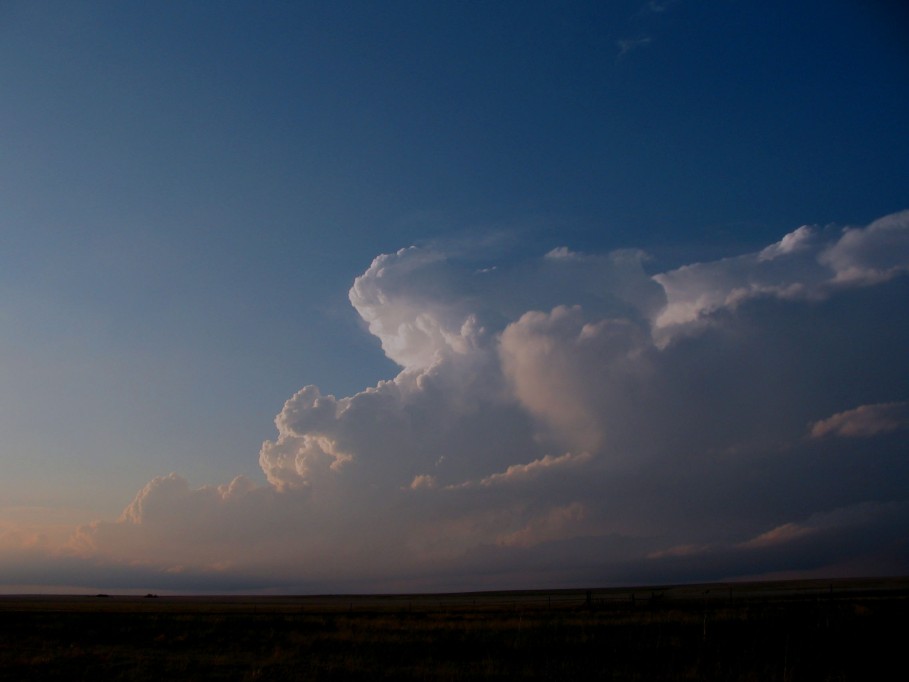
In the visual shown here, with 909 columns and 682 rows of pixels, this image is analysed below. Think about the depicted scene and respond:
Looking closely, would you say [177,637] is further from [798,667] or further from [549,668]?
[798,667]

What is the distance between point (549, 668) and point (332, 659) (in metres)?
9.89

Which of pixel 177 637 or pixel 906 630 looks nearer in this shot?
pixel 906 630

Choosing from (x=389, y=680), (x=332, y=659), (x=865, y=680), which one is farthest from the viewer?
(x=332, y=659)

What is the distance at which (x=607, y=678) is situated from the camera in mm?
22062

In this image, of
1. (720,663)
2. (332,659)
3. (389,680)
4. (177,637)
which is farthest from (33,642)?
(720,663)

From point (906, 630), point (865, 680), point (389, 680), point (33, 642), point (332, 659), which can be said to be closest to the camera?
point (865, 680)

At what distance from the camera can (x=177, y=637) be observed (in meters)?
41.9

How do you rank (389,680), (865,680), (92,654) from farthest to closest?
1. (92,654)
2. (389,680)
3. (865,680)

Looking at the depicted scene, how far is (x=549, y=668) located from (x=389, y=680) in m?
5.76

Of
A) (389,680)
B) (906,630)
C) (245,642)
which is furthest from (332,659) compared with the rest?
(906,630)

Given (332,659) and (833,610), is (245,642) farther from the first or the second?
(833,610)

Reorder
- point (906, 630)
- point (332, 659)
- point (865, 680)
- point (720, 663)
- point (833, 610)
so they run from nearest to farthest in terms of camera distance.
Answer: point (865, 680)
point (720, 663)
point (906, 630)
point (332, 659)
point (833, 610)

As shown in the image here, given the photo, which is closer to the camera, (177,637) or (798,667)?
(798,667)

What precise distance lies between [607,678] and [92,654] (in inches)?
956
